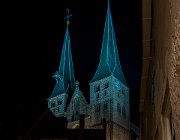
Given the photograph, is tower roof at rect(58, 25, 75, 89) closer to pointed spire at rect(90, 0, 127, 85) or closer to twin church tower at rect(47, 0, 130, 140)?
twin church tower at rect(47, 0, 130, 140)

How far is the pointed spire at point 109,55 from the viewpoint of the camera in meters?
92.2

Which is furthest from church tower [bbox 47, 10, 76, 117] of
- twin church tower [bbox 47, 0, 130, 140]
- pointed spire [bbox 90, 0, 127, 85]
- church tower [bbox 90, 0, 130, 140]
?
pointed spire [bbox 90, 0, 127, 85]

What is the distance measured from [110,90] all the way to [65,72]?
Result: 537 inches

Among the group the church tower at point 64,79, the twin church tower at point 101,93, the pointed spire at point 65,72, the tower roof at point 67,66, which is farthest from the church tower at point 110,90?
the church tower at point 64,79

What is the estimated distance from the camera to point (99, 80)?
303 feet

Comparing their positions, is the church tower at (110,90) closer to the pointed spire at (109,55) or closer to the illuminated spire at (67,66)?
the pointed spire at (109,55)

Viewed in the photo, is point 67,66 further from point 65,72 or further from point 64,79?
point 64,79

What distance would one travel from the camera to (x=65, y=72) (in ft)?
320

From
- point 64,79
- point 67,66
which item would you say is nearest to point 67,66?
point 67,66

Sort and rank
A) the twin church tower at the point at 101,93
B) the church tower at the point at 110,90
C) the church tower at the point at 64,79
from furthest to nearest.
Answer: the church tower at the point at 64,79 → the twin church tower at the point at 101,93 → the church tower at the point at 110,90

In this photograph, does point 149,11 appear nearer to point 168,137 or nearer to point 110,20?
point 168,137

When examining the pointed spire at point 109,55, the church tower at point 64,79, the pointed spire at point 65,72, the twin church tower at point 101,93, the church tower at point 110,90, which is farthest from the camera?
the pointed spire at point 65,72

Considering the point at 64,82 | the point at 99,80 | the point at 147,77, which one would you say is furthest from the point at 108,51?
the point at 147,77

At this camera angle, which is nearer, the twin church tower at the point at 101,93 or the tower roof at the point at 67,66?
the twin church tower at the point at 101,93
